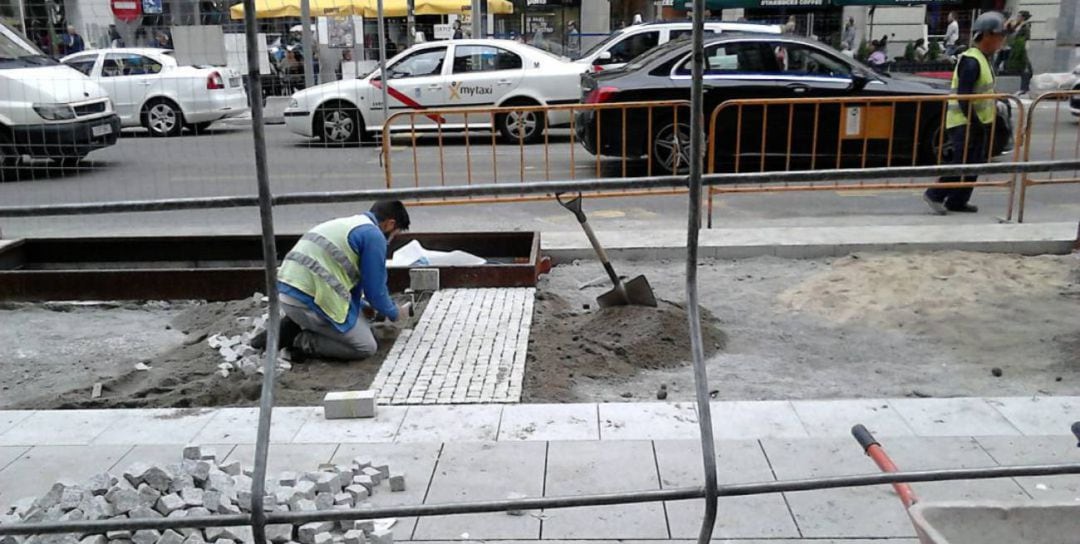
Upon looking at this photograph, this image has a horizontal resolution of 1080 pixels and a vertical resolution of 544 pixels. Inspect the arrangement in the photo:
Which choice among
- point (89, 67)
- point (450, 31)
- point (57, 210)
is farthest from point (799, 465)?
point (450, 31)

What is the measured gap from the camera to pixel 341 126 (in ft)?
36.2

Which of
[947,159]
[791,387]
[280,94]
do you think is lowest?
[791,387]

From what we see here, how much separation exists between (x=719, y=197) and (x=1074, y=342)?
15.9 ft

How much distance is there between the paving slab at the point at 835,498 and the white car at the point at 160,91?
12.3ft

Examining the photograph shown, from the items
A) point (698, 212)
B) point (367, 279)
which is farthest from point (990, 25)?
point (698, 212)

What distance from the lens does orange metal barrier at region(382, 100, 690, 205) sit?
32.1ft

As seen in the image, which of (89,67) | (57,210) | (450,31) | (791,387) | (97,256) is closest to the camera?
(57,210)

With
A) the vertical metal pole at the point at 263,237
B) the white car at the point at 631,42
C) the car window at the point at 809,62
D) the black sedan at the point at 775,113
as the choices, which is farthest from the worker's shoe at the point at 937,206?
the vertical metal pole at the point at 263,237

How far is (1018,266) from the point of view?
7.46 metres

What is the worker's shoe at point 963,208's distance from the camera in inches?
378

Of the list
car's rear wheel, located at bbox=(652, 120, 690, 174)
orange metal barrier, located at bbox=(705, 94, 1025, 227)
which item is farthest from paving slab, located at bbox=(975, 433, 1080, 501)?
car's rear wheel, located at bbox=(652, 120, 690, 174)

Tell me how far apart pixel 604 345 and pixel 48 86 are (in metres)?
4.94

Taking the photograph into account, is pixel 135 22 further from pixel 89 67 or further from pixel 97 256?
pixel 97 256

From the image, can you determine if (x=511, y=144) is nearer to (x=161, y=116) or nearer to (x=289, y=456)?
(x=161, y=116)
